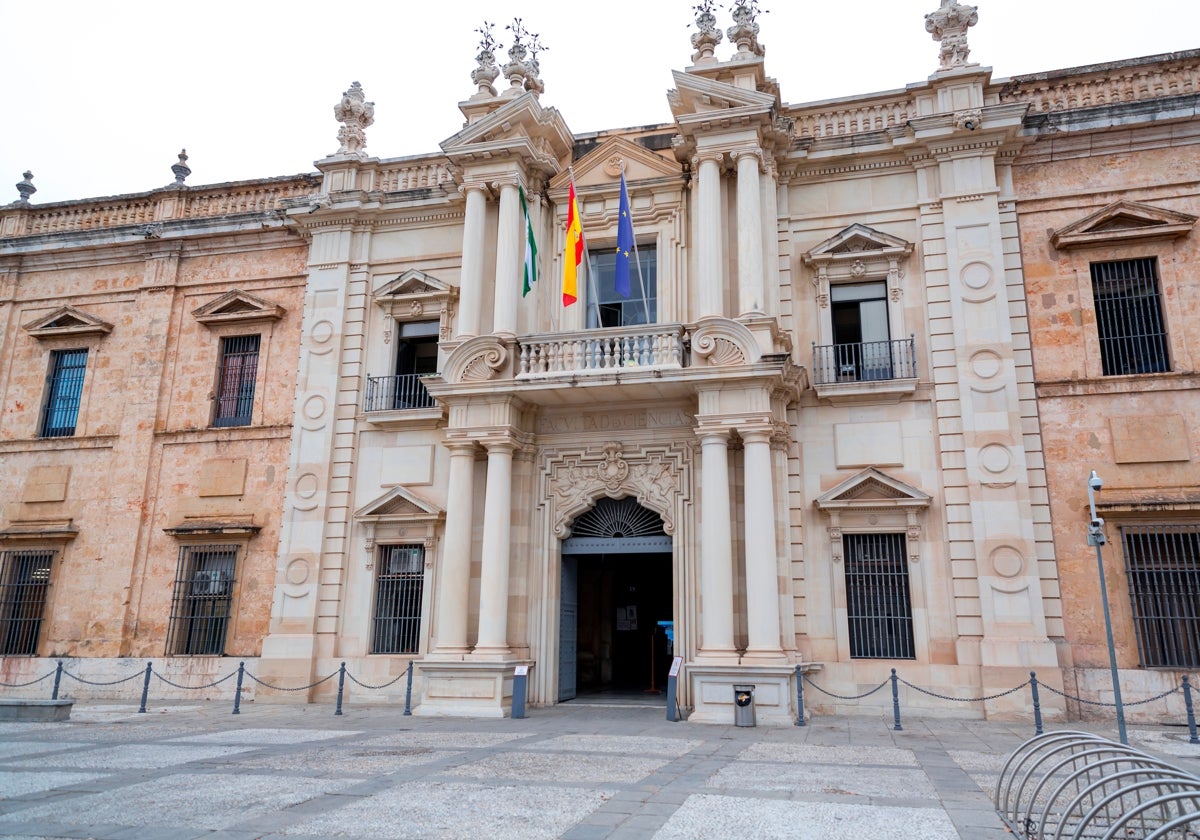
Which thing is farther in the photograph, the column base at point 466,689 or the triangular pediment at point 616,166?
the triangular pediment at point 616,166

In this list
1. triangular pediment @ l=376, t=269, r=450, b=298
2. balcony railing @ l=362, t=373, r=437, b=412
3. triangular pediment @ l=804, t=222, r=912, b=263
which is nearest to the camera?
triangular pediment @ l=804, t=222, r=912, b=263

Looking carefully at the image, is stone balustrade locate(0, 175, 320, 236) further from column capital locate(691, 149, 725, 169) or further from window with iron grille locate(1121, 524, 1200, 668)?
window with iron grille locate(1121, 524, 1200, 668)

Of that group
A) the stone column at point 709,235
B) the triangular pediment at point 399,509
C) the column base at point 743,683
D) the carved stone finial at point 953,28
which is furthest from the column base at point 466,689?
the carved stone finial at point 953,28

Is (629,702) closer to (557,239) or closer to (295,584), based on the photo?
(295,584)

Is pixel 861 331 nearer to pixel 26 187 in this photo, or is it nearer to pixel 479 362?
pixel 479 362

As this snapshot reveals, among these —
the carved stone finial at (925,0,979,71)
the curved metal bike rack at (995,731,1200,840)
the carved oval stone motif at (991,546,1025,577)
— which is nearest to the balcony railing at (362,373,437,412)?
the carved oval stone motif at (991,546,1025,577)

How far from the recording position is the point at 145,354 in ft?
65.5

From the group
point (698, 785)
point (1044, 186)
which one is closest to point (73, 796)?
point (698, 785)

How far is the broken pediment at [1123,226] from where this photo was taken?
14.9m

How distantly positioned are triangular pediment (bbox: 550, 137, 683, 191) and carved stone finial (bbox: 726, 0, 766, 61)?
2.36m

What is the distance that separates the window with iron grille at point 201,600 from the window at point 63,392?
15.8 ft

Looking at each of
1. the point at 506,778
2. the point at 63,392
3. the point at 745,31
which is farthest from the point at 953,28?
the point at 63,392

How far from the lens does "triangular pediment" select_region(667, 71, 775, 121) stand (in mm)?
15789

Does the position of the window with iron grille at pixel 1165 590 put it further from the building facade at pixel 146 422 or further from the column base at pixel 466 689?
the building facade at pixel 146 422
